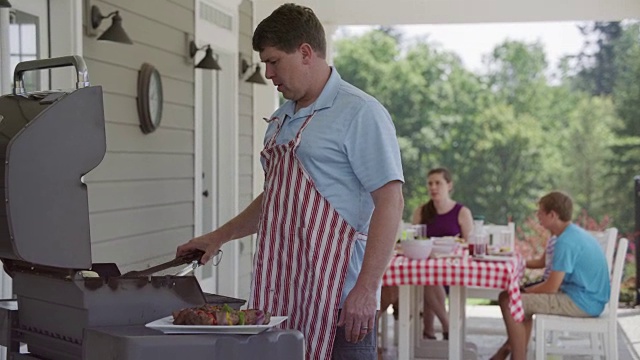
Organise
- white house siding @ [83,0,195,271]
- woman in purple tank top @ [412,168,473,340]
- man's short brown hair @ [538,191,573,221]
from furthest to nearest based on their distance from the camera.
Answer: woman in purple tank top @ [412,168,473,340] < man's short brown hair @ [538,191,573,221] < white house siding @ [83,0,195,271]

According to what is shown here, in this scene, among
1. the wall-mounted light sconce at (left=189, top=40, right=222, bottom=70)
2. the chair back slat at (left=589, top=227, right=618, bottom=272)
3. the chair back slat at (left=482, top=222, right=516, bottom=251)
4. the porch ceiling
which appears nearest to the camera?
the chair back slat at (left=589, top=227, right=618, bottom=272)

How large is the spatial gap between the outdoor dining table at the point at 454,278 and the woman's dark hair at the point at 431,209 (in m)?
1.38

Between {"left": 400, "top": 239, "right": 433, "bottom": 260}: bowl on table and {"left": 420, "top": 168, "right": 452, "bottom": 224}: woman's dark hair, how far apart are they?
5.02ft

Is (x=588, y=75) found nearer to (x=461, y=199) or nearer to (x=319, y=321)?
(x=461, y=199)

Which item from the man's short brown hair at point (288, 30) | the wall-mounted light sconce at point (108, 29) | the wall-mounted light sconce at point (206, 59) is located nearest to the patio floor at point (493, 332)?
the wall-mounted light sconce at point (206, 59)

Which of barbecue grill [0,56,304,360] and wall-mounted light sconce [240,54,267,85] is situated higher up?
wall-mounted light sconce [240,54,267,85]

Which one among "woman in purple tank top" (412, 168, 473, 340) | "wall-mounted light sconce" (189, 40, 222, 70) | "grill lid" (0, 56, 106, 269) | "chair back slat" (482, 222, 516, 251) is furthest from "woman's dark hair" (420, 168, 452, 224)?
"grill lid" (0, 56, 106, 269)

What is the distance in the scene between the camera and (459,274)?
5840mm

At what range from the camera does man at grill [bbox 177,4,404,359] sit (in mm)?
2746

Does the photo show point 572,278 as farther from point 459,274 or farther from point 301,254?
point 301,254

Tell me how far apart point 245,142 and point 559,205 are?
3.34 metres

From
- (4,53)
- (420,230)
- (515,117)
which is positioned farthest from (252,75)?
(515,117)

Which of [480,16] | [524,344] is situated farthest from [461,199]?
[524,344]

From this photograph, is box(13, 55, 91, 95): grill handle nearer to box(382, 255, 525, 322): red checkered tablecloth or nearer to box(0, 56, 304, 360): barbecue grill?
box(0, 56, 304, 360): barbecue grill
